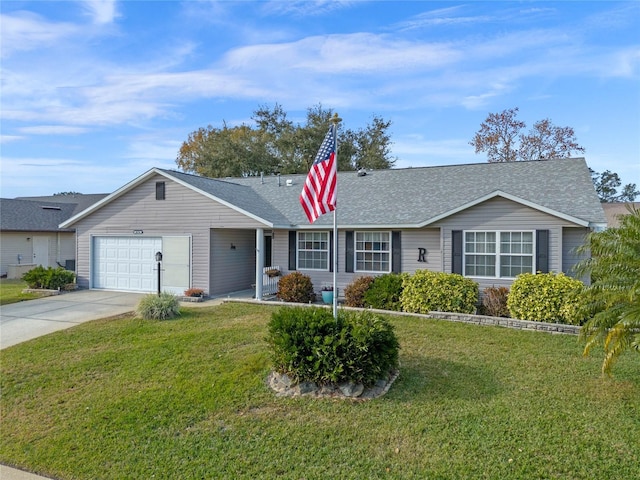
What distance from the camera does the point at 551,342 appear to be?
27.1 feet

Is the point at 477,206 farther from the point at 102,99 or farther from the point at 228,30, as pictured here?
the point at 102,99

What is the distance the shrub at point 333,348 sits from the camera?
18.4 feet

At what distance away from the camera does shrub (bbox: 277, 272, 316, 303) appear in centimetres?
1298

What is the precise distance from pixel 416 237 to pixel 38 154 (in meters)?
15.8

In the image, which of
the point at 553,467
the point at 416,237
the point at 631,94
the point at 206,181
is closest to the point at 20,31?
the point at 206,181

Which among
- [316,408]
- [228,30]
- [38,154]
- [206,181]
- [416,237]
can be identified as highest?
[228,30]

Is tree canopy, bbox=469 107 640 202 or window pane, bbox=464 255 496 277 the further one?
tree canopy, bbox=469 107 640 202

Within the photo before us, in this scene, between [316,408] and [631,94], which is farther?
[631,94]

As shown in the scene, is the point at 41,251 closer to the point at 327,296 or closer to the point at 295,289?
the point at 295,289

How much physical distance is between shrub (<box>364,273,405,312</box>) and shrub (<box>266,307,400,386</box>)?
534cm

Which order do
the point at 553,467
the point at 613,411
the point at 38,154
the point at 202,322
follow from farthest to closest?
1. the point at 38,154
2. the point at 202,322
3. the point at 613,411
4. the point at 553,467

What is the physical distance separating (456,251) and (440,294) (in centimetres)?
192

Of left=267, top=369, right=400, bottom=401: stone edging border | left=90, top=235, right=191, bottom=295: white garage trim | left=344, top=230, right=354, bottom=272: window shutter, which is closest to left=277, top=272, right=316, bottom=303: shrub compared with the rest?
left=344, top=230, right=354, bottom=272: window shutter

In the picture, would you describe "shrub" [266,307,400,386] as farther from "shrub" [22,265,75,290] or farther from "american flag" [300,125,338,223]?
"shrub" [22,265,75,290]
